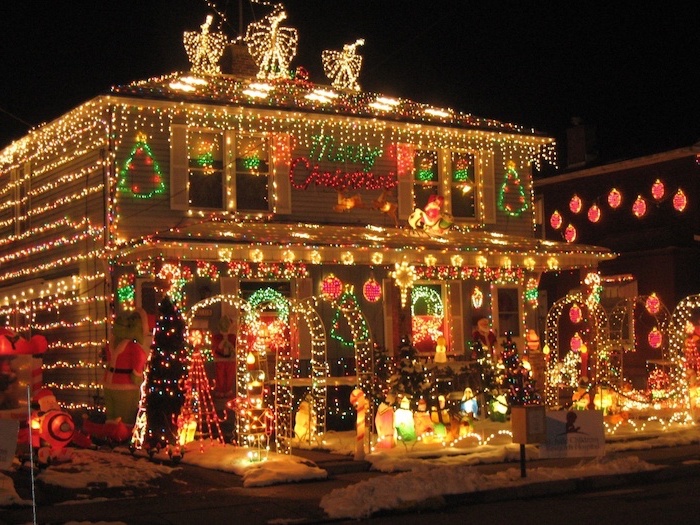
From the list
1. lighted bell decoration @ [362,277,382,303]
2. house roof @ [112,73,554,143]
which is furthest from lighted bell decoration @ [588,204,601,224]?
lighted bell decoration @ [362,277,382,303]

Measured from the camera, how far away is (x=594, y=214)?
32.1 m

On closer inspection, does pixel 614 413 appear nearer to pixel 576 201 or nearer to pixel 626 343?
pixel 626 343

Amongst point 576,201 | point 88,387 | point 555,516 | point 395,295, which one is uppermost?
point 576,201

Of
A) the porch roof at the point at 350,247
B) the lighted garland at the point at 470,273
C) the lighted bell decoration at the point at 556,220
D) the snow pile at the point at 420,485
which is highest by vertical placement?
the lighted bell decoration at the point at 556,220

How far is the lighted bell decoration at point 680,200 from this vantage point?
29203 mm

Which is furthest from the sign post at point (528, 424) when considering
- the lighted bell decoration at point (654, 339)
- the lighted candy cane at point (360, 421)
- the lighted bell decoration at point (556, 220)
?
the lighted bell decoration at point (556, 220)

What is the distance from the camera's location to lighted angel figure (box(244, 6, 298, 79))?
22.4 meters

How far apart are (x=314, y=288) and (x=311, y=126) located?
330 centimetres

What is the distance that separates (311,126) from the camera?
821 inches

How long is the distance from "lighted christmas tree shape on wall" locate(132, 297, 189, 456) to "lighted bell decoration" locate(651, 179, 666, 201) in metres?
18.6

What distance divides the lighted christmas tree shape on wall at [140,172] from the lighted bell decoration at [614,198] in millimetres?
16899

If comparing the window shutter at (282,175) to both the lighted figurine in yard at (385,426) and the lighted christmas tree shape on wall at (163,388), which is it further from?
the lighted figurine in yard at (385,426)

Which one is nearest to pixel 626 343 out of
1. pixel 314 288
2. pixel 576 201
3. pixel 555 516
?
pixel 576 201

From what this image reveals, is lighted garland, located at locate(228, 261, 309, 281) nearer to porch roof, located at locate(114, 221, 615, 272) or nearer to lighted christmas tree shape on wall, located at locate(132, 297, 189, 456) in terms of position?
porch roof, located at locate(114, 221, 615, 272)
